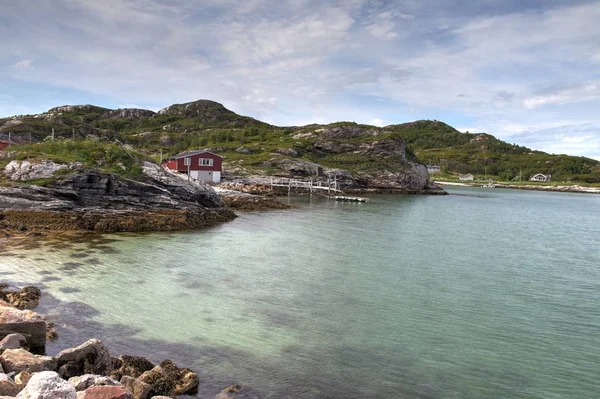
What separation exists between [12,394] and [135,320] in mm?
7136

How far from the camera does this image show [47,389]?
22.4 feet

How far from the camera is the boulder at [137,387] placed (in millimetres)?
9644

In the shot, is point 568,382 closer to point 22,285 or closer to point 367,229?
point 22,285

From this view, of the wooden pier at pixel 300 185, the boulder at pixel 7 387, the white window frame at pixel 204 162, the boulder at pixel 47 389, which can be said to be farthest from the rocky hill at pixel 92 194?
the wooden pier at pixel 300 185

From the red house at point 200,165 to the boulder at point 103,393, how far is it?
234ft

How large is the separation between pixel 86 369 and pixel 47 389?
14.0 feet

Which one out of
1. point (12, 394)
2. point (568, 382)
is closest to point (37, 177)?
point (12, 394)

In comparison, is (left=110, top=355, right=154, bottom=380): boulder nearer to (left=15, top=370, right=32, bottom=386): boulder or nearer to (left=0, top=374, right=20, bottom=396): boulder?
(left=15, top=370, right=32, bottom=386): boulder

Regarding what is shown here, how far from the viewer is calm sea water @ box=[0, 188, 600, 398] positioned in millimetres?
11906

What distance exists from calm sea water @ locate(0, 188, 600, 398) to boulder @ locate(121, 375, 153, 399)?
1.42 meters

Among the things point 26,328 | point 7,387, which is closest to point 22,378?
point 7,387

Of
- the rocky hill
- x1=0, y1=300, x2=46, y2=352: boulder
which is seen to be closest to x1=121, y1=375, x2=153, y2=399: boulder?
x1=0, y1=300, x2=46, y2=352: boulder

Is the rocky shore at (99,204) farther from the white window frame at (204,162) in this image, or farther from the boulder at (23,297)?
the white window frame at (204,162)

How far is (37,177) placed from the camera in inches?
1324
